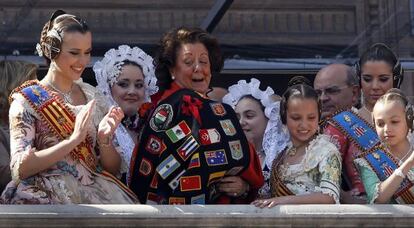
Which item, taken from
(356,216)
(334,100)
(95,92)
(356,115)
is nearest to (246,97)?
(334,100)

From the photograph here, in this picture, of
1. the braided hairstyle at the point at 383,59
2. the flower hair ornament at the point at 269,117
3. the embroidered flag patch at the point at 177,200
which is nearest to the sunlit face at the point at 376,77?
the braided hairstyle at the point at 383,59

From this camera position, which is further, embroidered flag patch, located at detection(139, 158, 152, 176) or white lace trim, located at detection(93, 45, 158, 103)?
white lace trim, located at detection(93, 45, 158, 103)

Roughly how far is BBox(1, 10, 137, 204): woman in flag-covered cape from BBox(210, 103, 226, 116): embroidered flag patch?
0.49 meters

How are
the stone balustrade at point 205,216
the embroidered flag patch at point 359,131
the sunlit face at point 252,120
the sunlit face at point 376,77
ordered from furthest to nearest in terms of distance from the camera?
the sunlit face at point 252,120 → the sunlit face at point 376,77 → the embroidered flag patch at point 359,131 → the stone balustrade at point 205,216

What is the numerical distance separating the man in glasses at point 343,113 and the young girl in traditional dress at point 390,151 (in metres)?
0.14

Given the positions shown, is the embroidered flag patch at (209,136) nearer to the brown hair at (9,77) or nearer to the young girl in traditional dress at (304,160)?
the young girl in traditional dress at (304,160)

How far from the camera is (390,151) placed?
18.2 ft

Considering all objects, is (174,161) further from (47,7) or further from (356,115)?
(47,7)

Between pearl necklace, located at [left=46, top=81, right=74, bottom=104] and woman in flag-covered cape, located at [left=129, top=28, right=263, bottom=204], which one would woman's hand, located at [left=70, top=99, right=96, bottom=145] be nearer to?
pearl necklace, located at [left=46, top=81, right=74, bottom=104]

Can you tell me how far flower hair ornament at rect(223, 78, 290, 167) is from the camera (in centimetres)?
630

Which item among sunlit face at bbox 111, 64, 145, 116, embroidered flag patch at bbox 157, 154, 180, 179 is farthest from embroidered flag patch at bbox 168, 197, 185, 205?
sunlit face at bbox 111, 64, 145, 116

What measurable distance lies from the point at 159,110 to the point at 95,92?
0.31 metres

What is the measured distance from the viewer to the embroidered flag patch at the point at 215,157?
17.5 ft

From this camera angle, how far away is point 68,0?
8.02 metres
